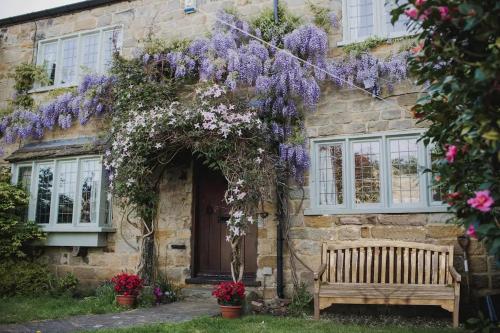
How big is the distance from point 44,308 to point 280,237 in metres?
3.28

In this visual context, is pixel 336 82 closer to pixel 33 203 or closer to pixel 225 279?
pixel 225 279

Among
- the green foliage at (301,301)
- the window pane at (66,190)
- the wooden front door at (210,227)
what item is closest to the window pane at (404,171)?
the green foliage at (301,301)

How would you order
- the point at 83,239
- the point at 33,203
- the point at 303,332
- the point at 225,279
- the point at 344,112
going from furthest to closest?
the point at 33,203
the point at 83,239
the point at 225,279
the point at 344,112
the point at 303,332

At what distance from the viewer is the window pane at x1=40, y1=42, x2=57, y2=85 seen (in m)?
8.82

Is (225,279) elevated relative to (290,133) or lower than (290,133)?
lower

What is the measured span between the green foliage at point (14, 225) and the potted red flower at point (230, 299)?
4044 mm

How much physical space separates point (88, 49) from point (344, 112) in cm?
506

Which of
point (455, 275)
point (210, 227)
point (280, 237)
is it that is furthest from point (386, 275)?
point (210, 227)

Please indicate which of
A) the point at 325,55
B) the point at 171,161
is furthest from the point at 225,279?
the point at 325,55

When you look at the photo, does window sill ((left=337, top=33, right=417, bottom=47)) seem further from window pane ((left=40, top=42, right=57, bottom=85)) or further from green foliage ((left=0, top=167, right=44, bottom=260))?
green foliage ((left=0, top=167, right=44, bottom=260))

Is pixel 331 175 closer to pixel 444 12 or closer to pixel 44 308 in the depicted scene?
pixel 444 12

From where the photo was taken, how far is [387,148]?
615 centimetres

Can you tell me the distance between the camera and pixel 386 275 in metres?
5.77

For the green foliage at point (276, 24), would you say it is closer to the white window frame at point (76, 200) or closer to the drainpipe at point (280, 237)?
the drainpipe at point (280, 237)
